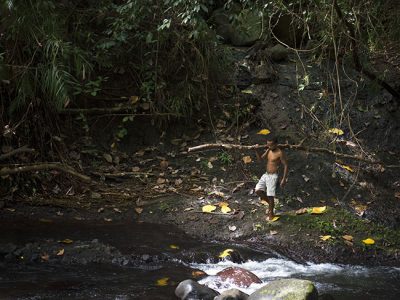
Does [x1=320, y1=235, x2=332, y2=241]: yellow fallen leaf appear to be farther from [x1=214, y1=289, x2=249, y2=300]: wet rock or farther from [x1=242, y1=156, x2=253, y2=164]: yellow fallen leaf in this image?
[x1=242, y1=156, x2=253, y2=164]: yellow fallen leaf

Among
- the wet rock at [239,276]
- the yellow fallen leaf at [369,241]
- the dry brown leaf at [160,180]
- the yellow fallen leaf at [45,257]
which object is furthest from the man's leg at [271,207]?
the yellow fallen leaf at [45,257]

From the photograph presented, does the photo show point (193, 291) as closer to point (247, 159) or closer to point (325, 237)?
point (325, 237)

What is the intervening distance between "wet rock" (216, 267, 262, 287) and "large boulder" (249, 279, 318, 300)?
48cm

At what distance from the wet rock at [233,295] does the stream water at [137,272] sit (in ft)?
1.14

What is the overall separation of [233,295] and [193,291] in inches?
14.7

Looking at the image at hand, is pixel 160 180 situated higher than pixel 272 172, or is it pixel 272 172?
pixel 272 172

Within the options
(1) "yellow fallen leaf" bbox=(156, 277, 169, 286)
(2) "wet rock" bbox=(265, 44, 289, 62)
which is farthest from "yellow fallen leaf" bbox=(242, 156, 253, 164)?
(1) "yellow fallen leaf" bbox=(156, 277, 169, 286)

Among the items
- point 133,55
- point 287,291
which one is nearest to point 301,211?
point 287,291

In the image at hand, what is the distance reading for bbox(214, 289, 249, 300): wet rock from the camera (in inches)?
186

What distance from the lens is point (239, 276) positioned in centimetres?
535

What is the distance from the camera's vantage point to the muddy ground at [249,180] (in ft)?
21.5

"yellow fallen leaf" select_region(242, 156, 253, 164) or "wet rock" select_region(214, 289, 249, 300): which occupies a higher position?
"yellow fallen leaf" select_region(242, 156, 253, 164)

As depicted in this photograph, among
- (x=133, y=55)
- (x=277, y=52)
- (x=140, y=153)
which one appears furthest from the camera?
(x=277, y=52)

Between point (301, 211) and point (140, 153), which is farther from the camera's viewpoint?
point (140, 153)
